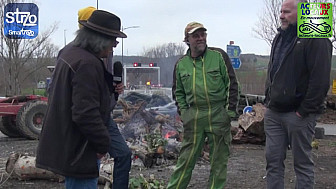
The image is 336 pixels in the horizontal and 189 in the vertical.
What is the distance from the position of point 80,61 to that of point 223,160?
86.2 inches

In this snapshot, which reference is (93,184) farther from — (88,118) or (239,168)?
(239,168)

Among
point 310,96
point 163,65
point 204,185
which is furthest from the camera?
point 163,65

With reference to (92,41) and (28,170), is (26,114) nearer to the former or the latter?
(28,170)

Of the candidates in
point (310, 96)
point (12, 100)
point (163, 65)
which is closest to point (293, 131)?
point (310, 96)

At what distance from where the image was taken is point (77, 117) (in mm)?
A: 3062

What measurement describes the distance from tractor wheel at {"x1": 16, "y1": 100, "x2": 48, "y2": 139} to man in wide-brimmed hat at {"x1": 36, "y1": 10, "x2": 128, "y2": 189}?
8420 millimetres

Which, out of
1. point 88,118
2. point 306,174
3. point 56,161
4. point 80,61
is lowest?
point 306,174

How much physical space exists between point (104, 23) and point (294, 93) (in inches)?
69.5

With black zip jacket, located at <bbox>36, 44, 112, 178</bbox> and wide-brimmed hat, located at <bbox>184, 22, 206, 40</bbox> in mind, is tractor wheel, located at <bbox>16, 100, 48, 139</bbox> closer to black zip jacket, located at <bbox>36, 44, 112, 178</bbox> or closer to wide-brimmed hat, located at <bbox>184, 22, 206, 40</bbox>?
wide-brimmed hat, located at <bbox>184, 22, 206, 40</bbox>

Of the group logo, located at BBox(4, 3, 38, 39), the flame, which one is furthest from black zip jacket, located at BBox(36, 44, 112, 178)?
logo, located at BBox(4, 3, 38, 39)

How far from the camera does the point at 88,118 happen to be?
307 cm

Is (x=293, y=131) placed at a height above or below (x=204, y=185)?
above

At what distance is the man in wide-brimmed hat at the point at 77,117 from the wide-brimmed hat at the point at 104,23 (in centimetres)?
2

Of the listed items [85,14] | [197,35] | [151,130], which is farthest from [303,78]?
[151,130]
